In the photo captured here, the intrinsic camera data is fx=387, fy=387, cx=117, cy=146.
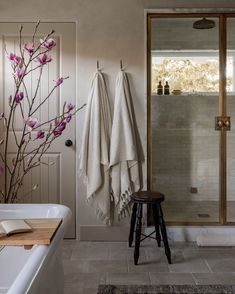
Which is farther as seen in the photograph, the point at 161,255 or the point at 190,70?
the point at 190,70

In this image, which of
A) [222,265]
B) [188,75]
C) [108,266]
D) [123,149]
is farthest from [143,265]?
[188,75]

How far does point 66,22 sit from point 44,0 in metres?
0.29

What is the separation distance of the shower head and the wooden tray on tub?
111 inches

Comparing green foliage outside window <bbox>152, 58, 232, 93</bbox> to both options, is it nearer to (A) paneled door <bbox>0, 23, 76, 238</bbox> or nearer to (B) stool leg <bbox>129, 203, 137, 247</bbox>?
(A) paneled door <bbox>0, 23, 76, 238</bbox>

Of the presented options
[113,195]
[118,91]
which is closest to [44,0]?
[118,91]

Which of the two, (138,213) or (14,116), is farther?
(14,116)

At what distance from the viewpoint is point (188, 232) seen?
3.70 metres

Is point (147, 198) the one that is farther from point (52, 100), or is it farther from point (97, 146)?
point (52, 100)

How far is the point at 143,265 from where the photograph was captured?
3078mm

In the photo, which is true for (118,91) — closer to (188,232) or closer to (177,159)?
(177,159)

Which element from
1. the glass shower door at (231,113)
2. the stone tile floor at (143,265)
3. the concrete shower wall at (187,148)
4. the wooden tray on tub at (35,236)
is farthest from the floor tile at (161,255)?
the wooden tray on tub at (35,236)

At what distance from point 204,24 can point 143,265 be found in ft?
7.53

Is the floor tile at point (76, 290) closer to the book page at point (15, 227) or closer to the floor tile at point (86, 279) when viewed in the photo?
the floor tile at point (86, 279)

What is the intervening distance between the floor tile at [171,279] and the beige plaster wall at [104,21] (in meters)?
1.78
